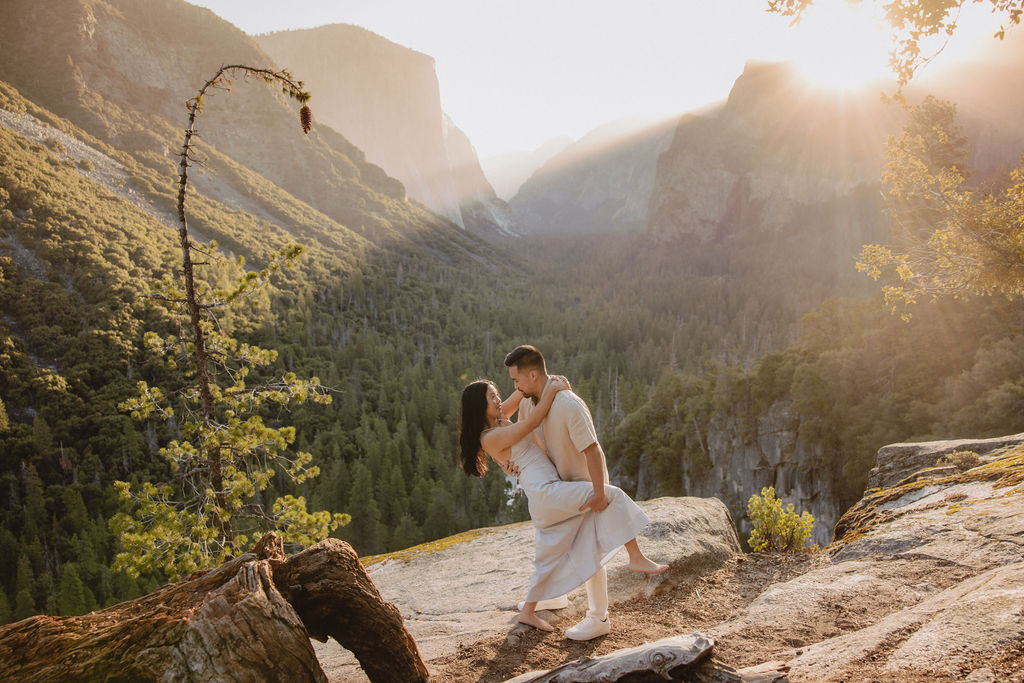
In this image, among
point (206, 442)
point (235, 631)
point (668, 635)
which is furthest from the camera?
point (206, 442)

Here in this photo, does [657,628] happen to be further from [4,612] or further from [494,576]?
[4,612]

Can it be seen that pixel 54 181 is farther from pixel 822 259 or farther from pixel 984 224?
pixel 822 259

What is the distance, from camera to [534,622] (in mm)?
5738

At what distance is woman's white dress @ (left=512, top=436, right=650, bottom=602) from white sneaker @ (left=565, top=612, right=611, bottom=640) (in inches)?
14.0

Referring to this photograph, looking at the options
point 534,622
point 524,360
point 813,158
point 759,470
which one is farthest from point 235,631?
point 813,158

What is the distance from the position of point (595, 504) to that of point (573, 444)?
1.89 feet

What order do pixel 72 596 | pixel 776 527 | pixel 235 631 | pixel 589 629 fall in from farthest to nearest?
pixel 72 596 → pixel 776 527 → pixel 589 629 → pixel 235 631

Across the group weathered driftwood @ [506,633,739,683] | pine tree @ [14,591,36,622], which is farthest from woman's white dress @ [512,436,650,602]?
pine tree @ [14,591,36,622]

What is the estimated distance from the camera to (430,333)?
128 meters

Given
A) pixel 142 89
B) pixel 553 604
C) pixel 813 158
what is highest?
pixel 142 89

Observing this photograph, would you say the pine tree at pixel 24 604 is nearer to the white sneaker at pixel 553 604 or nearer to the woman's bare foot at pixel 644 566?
the white sneaker at pixel 553 604

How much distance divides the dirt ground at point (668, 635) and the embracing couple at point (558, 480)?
26 centimetres

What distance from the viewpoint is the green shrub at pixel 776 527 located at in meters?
9.29

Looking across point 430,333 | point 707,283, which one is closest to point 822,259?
point 707,283
